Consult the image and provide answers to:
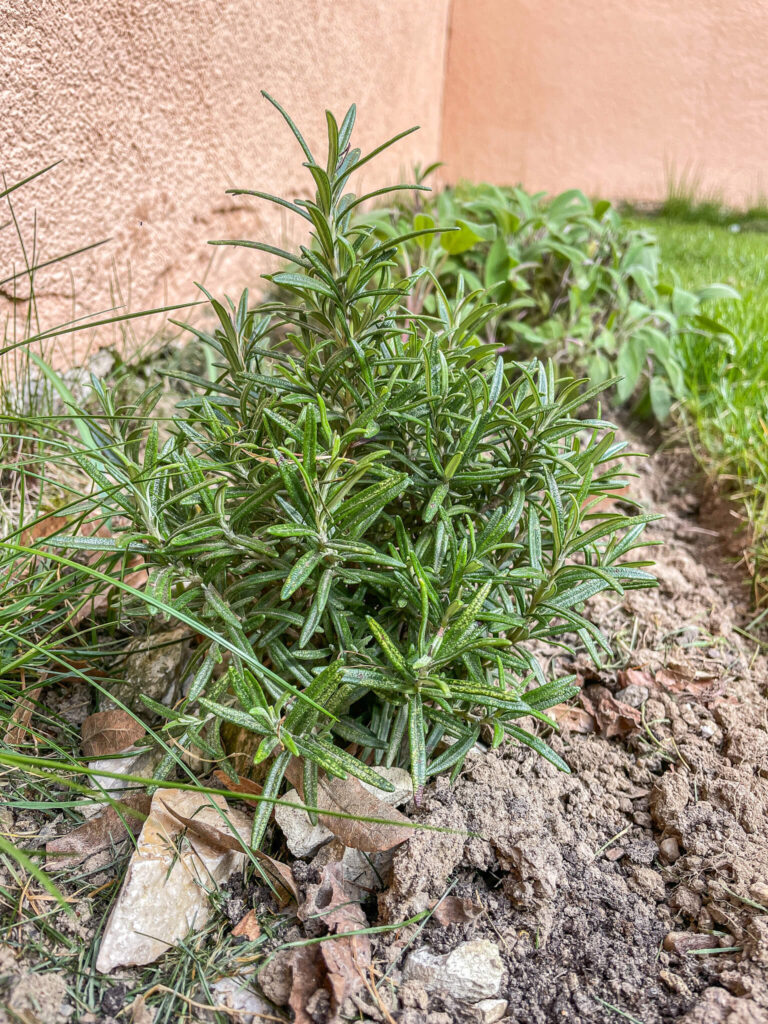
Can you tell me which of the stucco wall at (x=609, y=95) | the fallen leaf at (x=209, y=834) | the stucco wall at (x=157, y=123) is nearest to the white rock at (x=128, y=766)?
the fallen leaf at (x=209, y=834)

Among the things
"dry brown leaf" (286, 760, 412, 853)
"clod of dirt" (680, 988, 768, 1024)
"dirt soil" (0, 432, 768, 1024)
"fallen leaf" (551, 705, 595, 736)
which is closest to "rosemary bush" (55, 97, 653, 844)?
"dry brown leaf" (286, 760, 412, 853)

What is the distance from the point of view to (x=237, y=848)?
1233 millimetres

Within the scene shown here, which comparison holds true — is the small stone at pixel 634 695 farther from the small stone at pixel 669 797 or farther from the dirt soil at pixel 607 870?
the small stone at pixel 669 797

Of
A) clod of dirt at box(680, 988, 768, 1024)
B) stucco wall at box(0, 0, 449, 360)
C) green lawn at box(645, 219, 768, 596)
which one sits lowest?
clod of dirt at box(680, 988, 768, 1024)

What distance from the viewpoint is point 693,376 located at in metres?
2.69

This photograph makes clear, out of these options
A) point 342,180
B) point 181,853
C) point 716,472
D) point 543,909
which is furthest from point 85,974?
point 716,472

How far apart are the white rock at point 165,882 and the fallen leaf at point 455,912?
1.07 ft

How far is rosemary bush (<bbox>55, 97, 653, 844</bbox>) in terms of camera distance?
116 centimetres

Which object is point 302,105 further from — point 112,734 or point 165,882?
point 165,882

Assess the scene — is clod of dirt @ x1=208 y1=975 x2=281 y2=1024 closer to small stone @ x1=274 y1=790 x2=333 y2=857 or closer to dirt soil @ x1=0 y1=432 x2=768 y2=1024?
dirt soil @ x1=0 y1=432 x2=768 y2=1024

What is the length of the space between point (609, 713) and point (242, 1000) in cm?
90

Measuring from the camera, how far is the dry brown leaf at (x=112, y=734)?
1.39 m

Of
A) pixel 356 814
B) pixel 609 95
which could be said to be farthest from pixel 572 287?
pixel 609 95

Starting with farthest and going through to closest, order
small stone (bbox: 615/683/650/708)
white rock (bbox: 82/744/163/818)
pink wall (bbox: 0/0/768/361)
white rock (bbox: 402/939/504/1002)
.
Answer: pink wall (bbox: 0/0/768/361), small stone (bbox: 615/683/650/708), white rock (bbox: 82/744/163/818), white rock (bbox: 402/939/504/1002)
